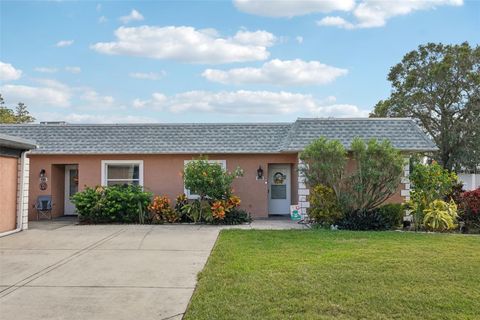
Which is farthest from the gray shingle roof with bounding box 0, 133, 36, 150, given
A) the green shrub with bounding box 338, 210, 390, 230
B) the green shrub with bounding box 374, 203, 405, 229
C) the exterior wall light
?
the green shrub with bounding box 374, 203, 405, 229

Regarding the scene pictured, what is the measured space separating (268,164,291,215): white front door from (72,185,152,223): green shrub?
5.08 m

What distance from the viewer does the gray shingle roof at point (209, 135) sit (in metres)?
16.0

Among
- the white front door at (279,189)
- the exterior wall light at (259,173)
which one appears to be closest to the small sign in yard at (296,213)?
the exterior wall light at (259,173)

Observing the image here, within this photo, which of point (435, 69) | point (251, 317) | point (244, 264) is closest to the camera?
point (251, 317)

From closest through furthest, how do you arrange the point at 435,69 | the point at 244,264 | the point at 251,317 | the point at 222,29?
the point at 251,317
the point at 244,264
the point at 222,29
the point at 435,69

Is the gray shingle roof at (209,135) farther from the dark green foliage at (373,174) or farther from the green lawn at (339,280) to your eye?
the green lawn at (339,280)

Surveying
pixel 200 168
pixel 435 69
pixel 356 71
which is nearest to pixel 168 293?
pixel 200 168

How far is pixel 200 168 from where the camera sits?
15055 millimetres

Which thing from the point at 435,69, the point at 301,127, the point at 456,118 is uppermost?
the point at 435,69

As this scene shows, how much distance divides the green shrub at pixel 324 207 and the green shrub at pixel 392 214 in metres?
1.41

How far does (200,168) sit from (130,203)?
2767 mm

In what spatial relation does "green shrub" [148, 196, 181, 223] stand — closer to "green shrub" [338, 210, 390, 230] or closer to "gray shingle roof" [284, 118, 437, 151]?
"gray shingle roof" [284, 118, 437, 151]

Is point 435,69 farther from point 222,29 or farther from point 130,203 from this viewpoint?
point 130,203

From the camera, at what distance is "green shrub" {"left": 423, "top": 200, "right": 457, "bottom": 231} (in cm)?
1306
